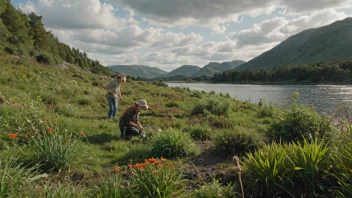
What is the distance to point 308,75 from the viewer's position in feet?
329

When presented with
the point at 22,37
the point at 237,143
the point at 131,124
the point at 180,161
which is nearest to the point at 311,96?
the point at 131,124

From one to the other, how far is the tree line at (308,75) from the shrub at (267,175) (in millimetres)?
90787

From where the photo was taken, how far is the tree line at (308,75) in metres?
91.0

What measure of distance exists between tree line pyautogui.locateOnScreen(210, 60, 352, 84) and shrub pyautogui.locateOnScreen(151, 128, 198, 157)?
293 feet

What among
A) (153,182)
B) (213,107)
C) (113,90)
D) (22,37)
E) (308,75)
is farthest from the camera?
(308,75)

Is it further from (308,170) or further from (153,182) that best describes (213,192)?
(308,170)

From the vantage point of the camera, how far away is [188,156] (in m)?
7.54

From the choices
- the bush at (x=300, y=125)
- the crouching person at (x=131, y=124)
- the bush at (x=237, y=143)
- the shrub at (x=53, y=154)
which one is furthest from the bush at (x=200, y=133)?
the shrub at (x=53, y=154)

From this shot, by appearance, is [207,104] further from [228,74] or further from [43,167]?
[228,74]

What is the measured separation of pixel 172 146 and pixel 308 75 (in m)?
104

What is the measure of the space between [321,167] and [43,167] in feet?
17.4

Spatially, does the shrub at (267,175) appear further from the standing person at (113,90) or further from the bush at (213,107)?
the bush at (213,107)

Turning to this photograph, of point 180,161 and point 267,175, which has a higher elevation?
point 267,175

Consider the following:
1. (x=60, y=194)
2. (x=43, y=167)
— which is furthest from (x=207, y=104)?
(x=60, y=194)
